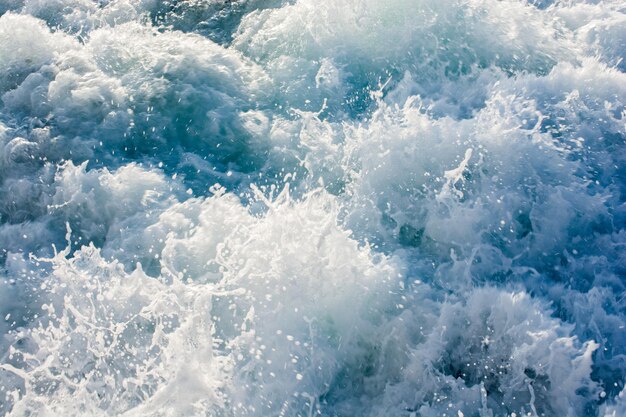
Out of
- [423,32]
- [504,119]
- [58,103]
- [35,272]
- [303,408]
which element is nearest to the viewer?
[303,408]

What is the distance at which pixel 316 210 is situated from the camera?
445 cm

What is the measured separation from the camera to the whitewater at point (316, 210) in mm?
3676

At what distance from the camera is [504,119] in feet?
17.3

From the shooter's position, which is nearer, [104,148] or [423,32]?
[104,148]

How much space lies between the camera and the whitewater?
3676 millimetres

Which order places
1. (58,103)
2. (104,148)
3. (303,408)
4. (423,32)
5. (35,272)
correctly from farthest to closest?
(423,32) → (58,103) → (104,148) → (35,272) → (303,408)

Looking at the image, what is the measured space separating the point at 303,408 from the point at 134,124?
3676 millimetres

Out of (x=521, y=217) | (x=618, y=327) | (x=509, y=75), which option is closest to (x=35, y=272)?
(x=521, y=217)

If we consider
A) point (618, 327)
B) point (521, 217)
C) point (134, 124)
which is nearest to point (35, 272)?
point (134, 124)

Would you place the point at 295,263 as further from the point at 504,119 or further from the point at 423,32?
the point at 423,32

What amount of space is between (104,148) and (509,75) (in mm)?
4482

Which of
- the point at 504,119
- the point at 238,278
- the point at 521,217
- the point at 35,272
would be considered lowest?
the point at 35,272

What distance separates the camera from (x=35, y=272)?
179 inches

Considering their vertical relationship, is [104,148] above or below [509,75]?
below
